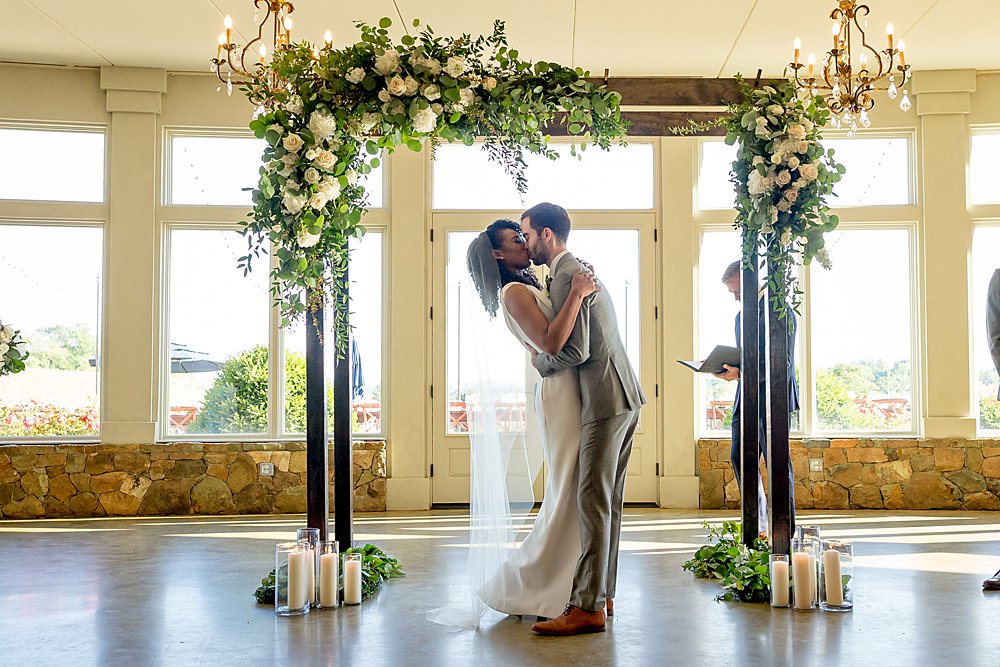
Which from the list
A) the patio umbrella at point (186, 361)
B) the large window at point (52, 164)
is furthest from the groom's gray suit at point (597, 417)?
the large window at point (52, 164)

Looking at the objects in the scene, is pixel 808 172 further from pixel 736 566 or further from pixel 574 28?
pixel 574 28

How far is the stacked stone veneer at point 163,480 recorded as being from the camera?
7.00m

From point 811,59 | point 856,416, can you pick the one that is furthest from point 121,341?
point 856,416

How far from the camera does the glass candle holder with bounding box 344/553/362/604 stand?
13.1 feet

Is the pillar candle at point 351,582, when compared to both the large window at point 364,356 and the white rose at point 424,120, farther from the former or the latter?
the large window at point 364,356

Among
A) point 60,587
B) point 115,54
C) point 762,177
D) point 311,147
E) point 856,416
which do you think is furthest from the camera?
point 856,416

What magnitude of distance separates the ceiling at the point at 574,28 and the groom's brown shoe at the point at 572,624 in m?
3.98

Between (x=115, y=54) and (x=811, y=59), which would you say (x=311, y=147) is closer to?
(x=811, y=59)

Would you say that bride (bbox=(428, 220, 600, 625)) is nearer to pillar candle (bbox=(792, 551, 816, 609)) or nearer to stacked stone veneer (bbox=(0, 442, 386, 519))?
pillar candle (bbox=(792, 551, 816, 609))

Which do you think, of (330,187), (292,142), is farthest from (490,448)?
(292,142)

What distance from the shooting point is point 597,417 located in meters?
3.53

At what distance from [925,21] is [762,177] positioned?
3.18 meters

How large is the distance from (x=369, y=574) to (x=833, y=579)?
206 cm

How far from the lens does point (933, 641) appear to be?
11.2 ft
